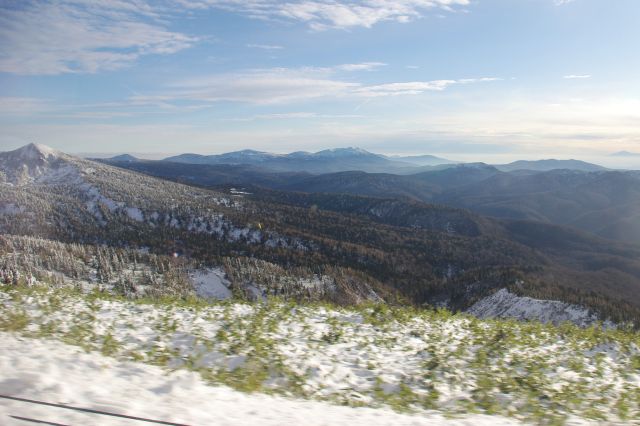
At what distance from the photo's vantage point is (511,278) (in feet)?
418

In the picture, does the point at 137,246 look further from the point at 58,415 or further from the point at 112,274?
the point at 58,415

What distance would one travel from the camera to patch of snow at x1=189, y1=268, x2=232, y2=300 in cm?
13762

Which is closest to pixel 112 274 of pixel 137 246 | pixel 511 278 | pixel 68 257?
pixel 68 257

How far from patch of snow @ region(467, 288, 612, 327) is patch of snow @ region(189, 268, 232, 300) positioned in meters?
77.9

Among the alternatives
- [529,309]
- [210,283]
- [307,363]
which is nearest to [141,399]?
[307,363]

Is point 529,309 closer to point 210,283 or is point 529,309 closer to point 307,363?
point 307,363

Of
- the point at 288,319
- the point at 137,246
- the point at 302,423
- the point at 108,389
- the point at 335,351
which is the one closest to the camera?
the point at 302,423

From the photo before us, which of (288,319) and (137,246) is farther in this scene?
(137,246)

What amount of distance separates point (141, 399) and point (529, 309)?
9094cm

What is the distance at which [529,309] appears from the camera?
85.1 meters

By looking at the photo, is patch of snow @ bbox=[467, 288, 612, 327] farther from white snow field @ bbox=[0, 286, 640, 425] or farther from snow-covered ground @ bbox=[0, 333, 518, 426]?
snow-covered ground @ bbox=[0, 333, 518, 426]

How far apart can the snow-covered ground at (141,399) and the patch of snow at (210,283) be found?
129142 mm

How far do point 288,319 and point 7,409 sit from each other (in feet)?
30.8

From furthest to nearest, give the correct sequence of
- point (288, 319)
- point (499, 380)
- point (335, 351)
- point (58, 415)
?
point (288, 319)
point (335, 351)
point (499, 380)
point (58, 415)
